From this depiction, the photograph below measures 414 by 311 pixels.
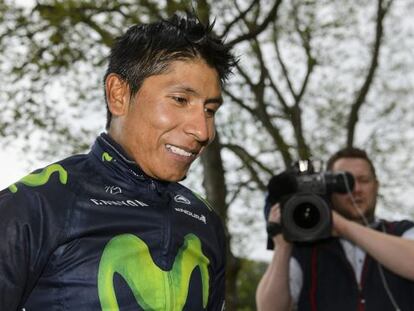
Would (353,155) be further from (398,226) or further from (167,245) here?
(167,245)

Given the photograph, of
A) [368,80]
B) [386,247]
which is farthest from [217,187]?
[386,247]

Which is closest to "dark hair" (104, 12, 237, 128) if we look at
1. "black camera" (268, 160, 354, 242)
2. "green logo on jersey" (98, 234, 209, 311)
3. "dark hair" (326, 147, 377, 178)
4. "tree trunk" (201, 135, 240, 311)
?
"green logo on jersey" (98, 234, 209, 311)

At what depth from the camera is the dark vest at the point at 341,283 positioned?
3.33 meters

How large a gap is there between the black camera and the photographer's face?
0.13 meters

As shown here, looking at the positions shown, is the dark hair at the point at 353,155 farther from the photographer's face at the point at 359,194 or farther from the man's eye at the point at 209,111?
the man's eye at the point at 209,111

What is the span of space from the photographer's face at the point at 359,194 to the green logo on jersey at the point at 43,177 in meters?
2.18

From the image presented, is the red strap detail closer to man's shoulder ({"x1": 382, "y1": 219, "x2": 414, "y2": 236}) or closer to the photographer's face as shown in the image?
the photographer's face

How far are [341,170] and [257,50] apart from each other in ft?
27.7

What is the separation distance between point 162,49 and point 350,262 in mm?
2102

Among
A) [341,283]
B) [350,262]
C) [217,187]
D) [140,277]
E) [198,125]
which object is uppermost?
[217,187]

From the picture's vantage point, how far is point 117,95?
5.89ft

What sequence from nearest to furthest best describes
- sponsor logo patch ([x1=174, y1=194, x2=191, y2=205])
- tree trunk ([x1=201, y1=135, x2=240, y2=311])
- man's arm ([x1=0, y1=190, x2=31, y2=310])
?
man's arm ([x1=0, y1=190, x2=31, y2=310]) → sponsor logo patch ([x1=174, y1=194, x2=191, y2=205]) → tree trunk ([x1=201, y1=135, x2=240, y2=311])

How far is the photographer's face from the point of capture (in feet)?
11.7

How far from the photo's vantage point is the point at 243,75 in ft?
38.3
